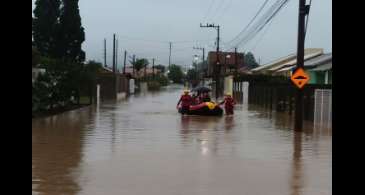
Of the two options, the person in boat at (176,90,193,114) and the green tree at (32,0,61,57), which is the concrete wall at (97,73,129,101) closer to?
the green tree at (32,0,61,57)

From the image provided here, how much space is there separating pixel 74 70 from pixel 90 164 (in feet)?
69.2

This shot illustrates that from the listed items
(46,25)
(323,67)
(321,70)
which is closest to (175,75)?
(46,25)

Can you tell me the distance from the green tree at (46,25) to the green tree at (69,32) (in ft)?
1.71

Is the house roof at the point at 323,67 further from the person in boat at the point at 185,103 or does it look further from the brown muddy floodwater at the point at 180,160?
the brown muddy floodwater at the point at 180,160

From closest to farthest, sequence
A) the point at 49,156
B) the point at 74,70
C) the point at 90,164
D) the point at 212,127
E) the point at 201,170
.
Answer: the point at 201,170
the point at 90,164
the point at 49,156
the point at 212,127
the point at 74,70

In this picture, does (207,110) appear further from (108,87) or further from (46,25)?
(46,25)

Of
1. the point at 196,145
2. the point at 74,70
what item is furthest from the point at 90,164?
the point at 74,70

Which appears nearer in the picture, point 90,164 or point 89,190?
point 89,190

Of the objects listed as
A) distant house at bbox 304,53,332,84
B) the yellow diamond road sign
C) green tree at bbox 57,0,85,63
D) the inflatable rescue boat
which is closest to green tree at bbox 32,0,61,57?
green tree at bbox 57,0,85,63

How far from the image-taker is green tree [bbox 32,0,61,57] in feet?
174

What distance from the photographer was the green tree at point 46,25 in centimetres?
5319

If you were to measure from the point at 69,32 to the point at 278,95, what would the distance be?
89.9 ft
